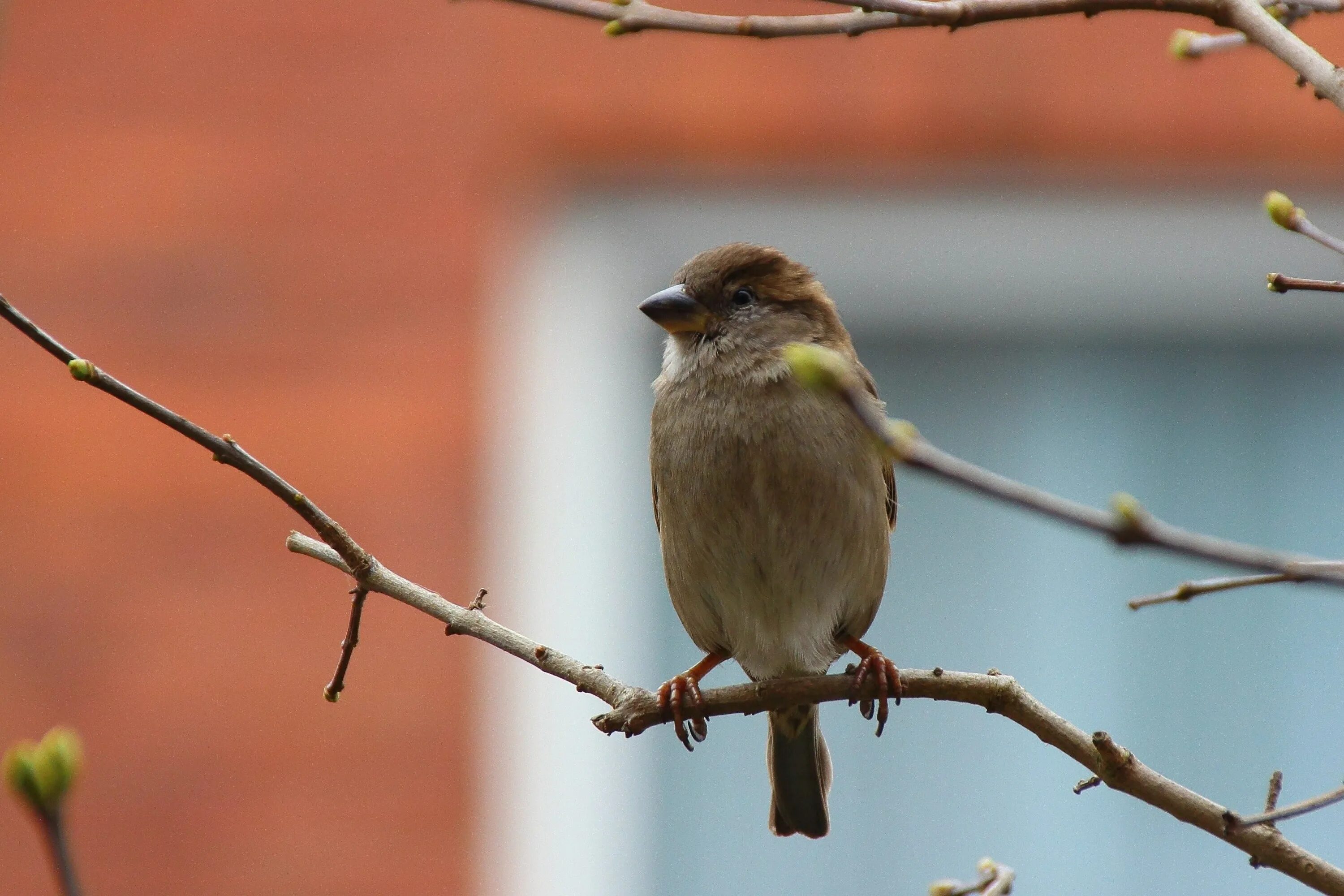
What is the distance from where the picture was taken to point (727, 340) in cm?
328

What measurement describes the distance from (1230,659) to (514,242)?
2.91 metres

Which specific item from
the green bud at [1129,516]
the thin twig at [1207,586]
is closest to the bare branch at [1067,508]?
the green bud at [1129,516]

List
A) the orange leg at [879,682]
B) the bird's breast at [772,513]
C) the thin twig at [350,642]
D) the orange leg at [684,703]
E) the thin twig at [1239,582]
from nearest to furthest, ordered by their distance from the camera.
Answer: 1. the thin twig at [1239,582]
2. the thin twig at [350,642]
3. the orange leg at [684,703]
4. the orange leg at [879,682]
5. the bird's breast at [772,513]

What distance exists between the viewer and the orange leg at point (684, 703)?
7.88 feet

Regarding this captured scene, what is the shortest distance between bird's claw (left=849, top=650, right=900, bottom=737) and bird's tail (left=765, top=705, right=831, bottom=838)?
0.59m

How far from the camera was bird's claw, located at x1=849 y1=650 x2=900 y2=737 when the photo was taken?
2562 mm

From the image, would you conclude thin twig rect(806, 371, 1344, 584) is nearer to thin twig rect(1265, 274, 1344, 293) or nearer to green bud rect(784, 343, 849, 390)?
green bud rect(784, 343, 849, 390)

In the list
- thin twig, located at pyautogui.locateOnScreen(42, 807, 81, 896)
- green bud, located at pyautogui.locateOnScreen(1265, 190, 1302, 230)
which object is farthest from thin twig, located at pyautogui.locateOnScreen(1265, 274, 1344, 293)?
thin twig, located at pyautogui.locateOnScreen(42, 807, 81, 896)

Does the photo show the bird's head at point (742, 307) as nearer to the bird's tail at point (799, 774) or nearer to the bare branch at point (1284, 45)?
the bird's tail at point (799, 774)

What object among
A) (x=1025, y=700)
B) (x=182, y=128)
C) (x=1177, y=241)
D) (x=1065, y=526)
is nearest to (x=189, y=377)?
(x=182, y=128)

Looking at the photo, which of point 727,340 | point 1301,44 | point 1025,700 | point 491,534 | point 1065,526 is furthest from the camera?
point 491,534

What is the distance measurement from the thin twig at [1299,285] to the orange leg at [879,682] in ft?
3.24

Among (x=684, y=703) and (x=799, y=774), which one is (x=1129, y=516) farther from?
(x=799, y=774)

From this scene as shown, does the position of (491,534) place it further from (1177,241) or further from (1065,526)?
(1065,526)
